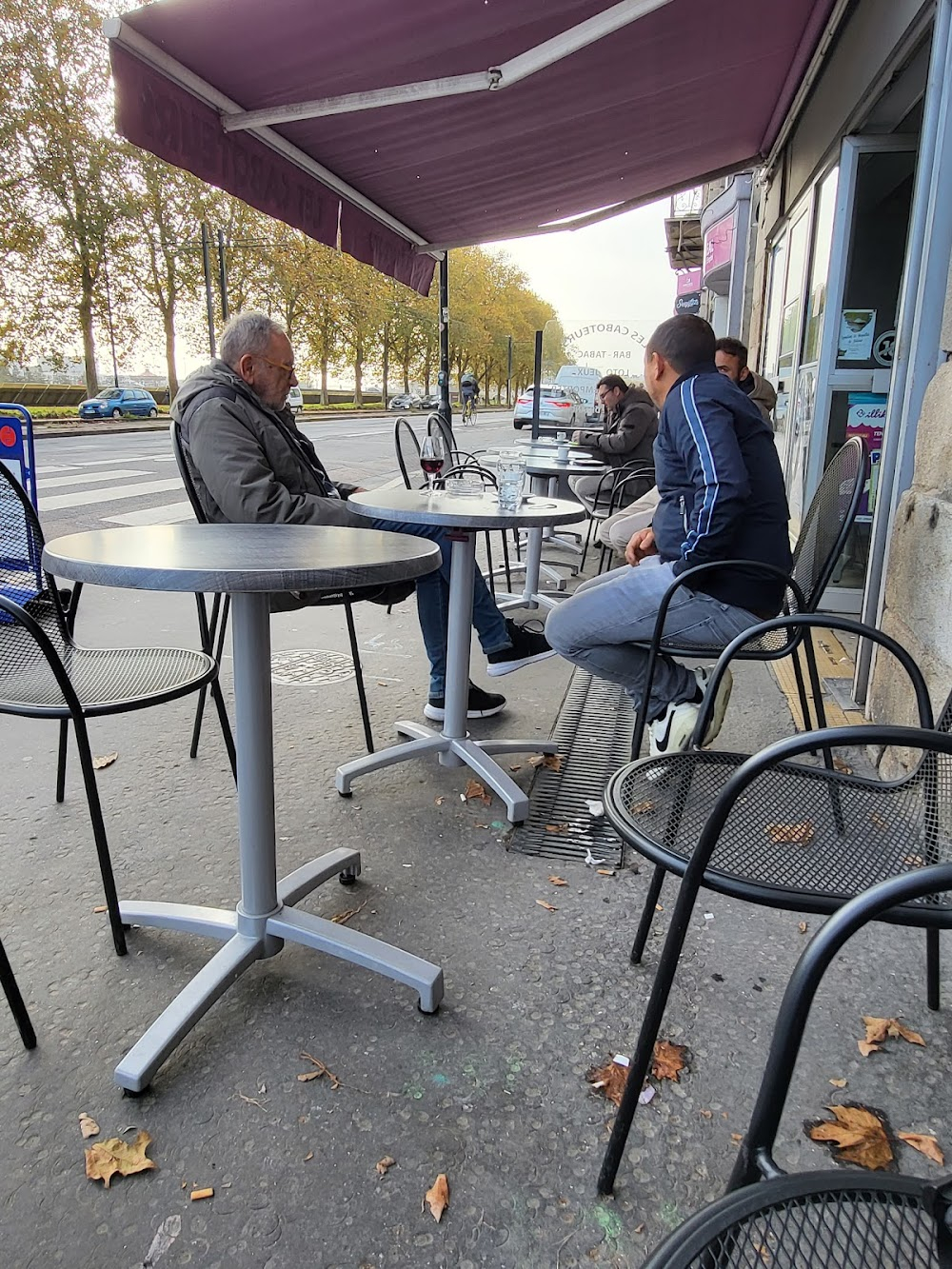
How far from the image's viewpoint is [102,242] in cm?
2811

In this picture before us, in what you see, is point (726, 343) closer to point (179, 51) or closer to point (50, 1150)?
point (179, 51)

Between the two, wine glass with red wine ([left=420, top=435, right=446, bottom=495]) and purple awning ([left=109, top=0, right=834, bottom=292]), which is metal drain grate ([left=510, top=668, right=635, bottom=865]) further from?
purple awning ([left=109, top=0, right=834, bottom=292])

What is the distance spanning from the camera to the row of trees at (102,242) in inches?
973

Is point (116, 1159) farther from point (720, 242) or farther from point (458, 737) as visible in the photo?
point (720, 242)

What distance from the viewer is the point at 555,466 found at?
5.80m

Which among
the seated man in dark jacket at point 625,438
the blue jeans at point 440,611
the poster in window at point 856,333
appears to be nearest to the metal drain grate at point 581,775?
the blue jeans at point 440,611

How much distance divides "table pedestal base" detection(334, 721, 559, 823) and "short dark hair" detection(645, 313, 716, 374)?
55.6 inches

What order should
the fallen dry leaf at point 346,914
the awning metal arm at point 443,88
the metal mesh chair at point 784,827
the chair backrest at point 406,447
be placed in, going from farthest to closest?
the chair backrest at point 406,447, the awning metal arm at point 443,88, the fallen dry leaf at point 346,914, the metal mesh chair at point 784,827

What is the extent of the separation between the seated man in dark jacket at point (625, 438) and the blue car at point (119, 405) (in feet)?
93.7

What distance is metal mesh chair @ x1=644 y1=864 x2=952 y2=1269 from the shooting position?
29.5 inches

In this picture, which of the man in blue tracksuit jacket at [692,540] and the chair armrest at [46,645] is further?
the man in blue tracksuit jacket at [692,540]

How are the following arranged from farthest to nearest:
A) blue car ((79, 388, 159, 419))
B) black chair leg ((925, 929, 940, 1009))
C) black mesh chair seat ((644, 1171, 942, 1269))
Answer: blue car ((79, 388, 159, 419)) → black chair leg ((925, 929, 940, 1009)) → black mesh chair seat ((644, 1171, 942, 1269))

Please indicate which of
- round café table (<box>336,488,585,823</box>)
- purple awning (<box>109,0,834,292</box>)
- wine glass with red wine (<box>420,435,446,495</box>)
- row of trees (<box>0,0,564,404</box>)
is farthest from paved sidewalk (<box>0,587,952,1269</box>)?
row of trees (<box>0,0,564,404</box>)

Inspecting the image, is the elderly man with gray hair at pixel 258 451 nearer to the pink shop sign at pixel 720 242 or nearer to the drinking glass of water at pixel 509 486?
the drinking glass of water at pixel 509 486
